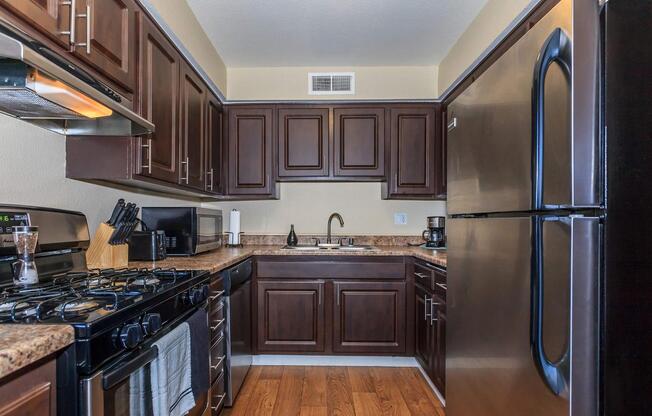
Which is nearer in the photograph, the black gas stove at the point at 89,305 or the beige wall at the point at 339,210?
the black gas stove at the point at 89,305

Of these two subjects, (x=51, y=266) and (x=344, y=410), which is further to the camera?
(x=344, y=410)

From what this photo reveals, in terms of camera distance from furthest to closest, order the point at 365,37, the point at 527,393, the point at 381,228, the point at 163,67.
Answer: the point at 381,228
the point at 365,37
the point at 163,67
the point at 527,393

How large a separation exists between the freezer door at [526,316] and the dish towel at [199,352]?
100 centimetres

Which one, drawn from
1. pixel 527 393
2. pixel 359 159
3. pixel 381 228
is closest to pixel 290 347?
pixel 381 228

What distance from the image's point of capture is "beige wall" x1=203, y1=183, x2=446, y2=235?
10.9ft

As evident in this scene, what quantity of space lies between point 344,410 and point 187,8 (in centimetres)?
257

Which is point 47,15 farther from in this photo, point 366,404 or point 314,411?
point 366,404

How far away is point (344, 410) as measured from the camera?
212 centimetres

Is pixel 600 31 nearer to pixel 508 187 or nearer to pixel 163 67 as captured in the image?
pixel 508 187

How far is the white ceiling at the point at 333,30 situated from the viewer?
222cm

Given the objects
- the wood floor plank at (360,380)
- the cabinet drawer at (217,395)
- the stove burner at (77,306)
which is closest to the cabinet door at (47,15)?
the stove burner at (77,306)

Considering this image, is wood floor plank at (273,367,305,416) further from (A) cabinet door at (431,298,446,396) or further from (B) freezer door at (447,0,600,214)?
(B) freezer door at (447,0,600,214)

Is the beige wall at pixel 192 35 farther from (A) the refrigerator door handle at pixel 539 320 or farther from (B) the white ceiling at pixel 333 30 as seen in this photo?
(A) the refrigerator door handle at pixel 539 320

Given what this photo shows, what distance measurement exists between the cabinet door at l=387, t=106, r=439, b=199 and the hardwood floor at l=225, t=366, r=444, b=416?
4.70 ft
